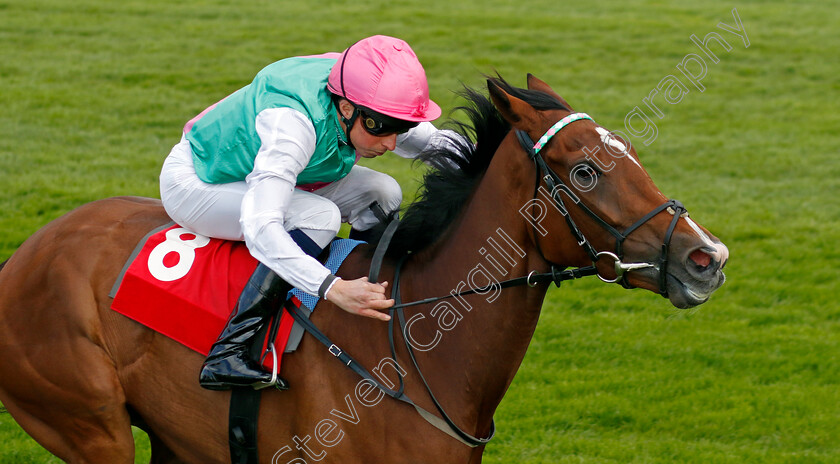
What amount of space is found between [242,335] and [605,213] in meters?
1.38

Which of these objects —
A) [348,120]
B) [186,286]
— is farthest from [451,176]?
[186,286]

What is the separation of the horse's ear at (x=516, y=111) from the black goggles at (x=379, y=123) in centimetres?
37

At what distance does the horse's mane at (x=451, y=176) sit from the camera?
11.0 ft

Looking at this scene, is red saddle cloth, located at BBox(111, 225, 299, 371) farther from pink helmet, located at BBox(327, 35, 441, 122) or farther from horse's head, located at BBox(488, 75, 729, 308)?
horse's head, located at BBox(488, 75, 729, 308)

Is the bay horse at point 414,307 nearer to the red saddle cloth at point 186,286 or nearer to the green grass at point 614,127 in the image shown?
the red saddle cloth at point 186,286

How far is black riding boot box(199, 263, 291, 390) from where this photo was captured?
3248 millimetres

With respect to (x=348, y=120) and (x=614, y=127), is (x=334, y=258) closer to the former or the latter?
(x=348, y=120)

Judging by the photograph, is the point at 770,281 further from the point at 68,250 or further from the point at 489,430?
the point at 68,250

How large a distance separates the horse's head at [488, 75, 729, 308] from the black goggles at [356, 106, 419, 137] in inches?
15.0

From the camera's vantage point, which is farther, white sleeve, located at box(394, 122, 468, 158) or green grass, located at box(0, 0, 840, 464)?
green grass, located at box(0, 0, 840, 464)

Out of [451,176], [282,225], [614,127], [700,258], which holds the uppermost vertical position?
[700,258]

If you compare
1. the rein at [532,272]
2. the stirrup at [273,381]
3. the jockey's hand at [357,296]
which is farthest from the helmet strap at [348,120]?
the stirrup at [273,381]

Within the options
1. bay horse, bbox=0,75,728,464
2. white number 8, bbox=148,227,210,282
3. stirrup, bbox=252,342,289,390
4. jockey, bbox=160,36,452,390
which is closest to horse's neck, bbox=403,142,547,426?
bay horse, bbox=0,75,728,464

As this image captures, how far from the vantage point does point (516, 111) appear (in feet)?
10.1
